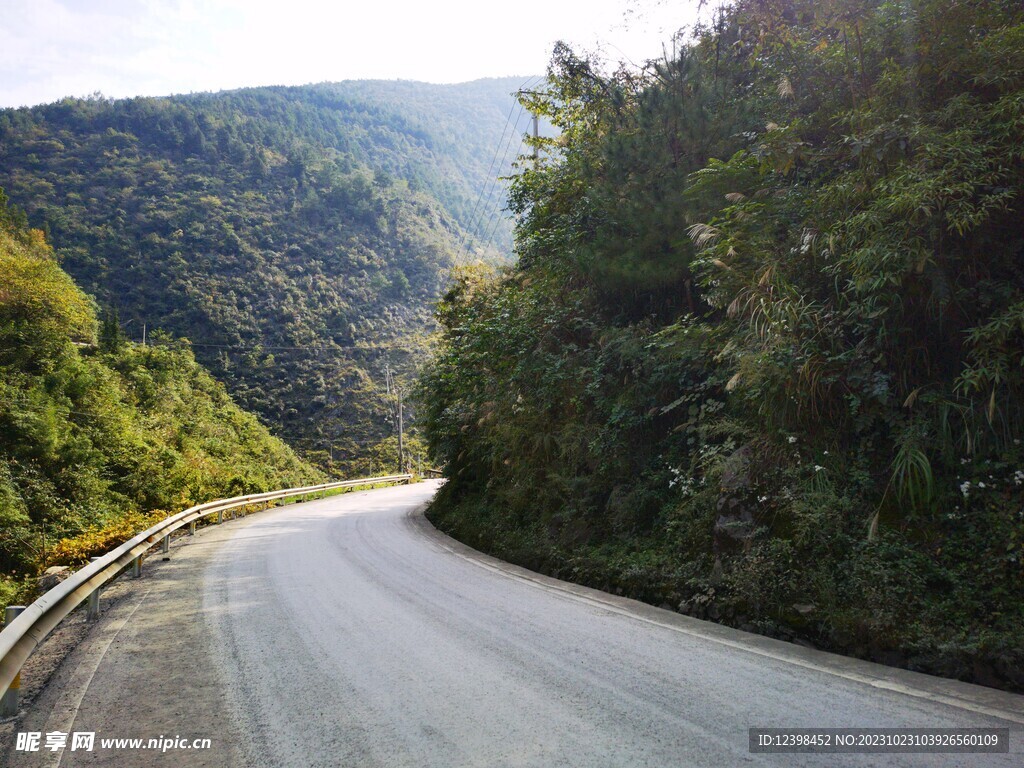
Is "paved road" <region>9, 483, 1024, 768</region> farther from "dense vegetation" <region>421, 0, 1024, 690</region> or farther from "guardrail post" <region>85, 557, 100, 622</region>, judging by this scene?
"dense vegetation" <region>421, 0, 1024, 690</region>

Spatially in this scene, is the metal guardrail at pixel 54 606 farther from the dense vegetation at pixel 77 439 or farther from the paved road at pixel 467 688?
the dense vegetation at pixel 77 439

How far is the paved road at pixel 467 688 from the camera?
3291mm

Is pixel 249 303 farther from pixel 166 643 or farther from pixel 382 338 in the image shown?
pixel 166 643

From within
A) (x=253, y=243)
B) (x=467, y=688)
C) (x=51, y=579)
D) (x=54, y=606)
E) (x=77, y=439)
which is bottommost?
(x=51, y=579)

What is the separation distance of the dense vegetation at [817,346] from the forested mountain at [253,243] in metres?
41.9

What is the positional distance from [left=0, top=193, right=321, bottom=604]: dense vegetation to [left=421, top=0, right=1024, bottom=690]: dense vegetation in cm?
945

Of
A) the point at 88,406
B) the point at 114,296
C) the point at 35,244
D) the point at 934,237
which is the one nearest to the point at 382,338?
the point at 114,296

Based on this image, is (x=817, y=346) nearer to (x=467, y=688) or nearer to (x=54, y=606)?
(x=467, y=688)

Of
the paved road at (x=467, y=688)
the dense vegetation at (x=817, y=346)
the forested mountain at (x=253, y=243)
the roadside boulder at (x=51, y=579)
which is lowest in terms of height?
the roadside boulder at (x=51, y=579)

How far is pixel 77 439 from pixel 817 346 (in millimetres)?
21487

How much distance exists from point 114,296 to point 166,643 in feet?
202

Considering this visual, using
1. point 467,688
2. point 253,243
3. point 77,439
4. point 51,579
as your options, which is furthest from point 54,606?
point 253,243

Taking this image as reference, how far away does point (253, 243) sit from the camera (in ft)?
227

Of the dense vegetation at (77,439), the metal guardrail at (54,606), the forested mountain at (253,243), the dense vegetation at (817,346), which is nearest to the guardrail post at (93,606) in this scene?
the metal guardrail at (54,606)
